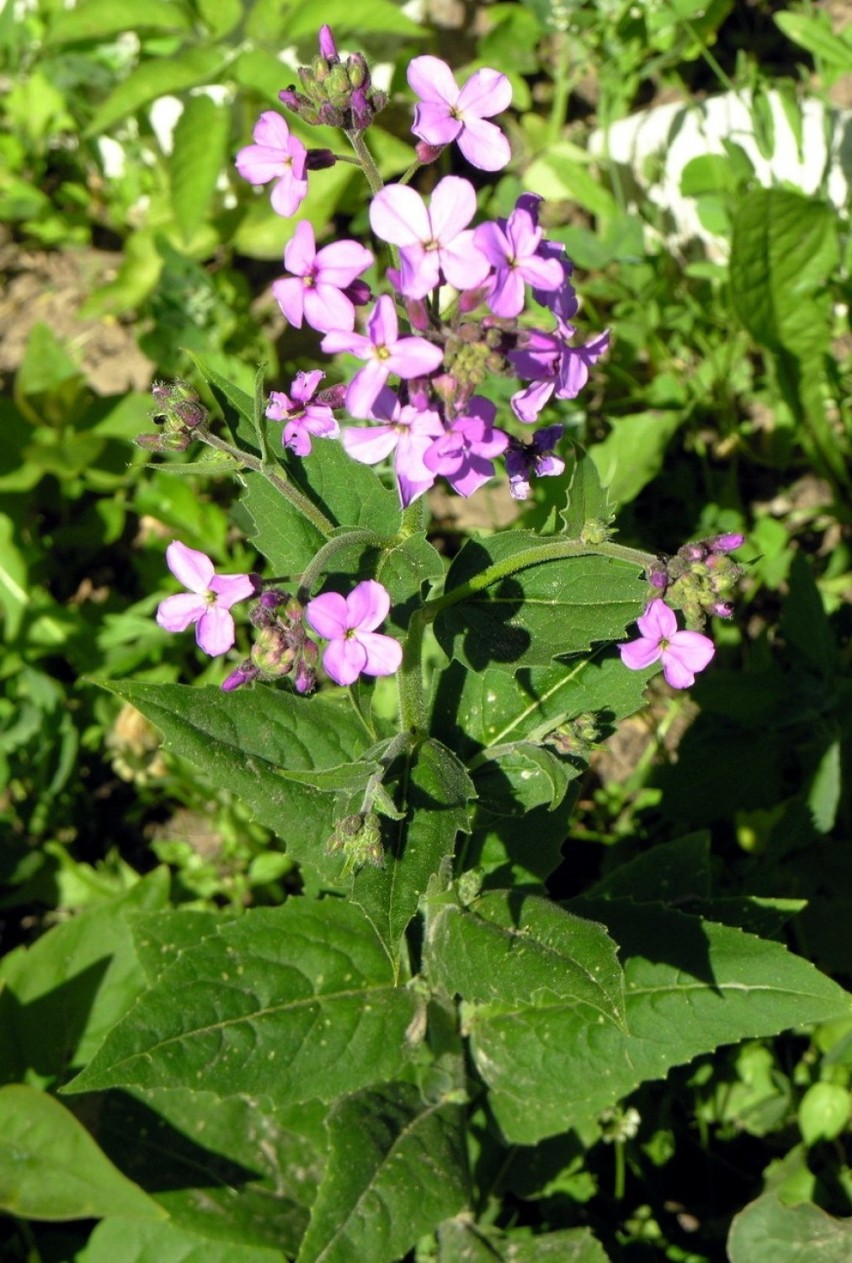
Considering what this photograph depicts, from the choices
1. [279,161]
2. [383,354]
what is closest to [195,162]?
[279,161]

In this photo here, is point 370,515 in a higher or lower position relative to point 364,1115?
higher

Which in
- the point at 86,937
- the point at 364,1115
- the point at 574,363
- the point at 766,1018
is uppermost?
the point at 574,363

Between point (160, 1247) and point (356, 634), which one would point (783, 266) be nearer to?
point (356, 634)

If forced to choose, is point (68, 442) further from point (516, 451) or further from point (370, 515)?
point (516, 451)

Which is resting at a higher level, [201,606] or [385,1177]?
[201,606]

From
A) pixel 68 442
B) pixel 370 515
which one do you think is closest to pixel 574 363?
pixel 370 515

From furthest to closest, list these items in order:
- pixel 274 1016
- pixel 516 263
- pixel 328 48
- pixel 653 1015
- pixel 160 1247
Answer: pixel 160 1247 < pixel 653 1015 < pixel 274 1016 < pixel 328 48 < pixel 516 263

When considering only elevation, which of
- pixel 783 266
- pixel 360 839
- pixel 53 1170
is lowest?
pixel 53 1170


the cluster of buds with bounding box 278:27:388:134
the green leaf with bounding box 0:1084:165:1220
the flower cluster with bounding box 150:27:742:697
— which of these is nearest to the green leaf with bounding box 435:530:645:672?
the flower cluster with bounding box 150:27:742:697
